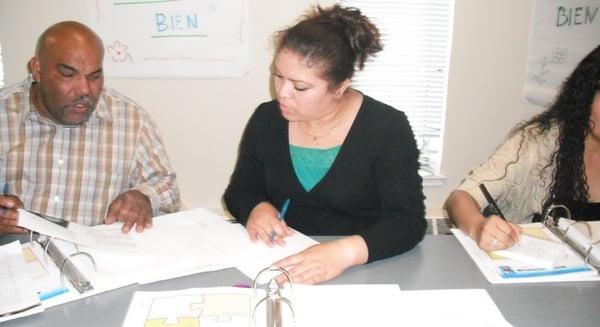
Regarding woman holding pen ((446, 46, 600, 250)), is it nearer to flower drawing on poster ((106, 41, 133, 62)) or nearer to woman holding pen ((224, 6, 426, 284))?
woman holding pen ((224, 6, 426, 284))

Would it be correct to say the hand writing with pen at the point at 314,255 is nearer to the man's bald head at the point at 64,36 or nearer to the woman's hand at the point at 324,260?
the woman's hand at the point at 324,260

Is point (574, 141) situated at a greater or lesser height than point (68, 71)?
lesser

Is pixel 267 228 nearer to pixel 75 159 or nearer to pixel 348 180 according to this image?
pixel 348 180

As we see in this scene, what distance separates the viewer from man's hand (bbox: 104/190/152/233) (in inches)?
49.5

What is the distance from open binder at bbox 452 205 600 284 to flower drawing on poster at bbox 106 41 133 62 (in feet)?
5.42

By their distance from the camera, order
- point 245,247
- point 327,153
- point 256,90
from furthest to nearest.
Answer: point 256,90, point 327,153, point 245,247

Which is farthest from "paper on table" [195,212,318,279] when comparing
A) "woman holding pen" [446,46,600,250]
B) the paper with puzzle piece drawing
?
"woman holding pen" [446,46,600,250]

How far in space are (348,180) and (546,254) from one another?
53cm

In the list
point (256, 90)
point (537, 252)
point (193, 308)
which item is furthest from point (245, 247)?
point (256, 90)

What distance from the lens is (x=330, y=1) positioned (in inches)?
88.7

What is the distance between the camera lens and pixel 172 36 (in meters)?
2.18

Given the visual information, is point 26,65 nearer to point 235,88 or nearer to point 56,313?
point 235,88

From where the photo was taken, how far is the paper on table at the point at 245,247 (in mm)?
1090

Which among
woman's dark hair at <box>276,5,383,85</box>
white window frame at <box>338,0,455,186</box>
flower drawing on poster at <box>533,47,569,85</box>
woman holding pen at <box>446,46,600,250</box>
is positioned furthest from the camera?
flower drawing on poster at <box>533,47,569,85</box>
